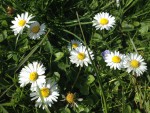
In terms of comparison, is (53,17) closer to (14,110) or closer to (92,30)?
(92,30)

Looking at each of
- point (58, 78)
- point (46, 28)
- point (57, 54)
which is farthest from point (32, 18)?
point (58, 78)

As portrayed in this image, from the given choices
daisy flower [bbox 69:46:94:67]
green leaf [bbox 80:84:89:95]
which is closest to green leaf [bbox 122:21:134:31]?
daisy flower [bbox 69:46:94:67]

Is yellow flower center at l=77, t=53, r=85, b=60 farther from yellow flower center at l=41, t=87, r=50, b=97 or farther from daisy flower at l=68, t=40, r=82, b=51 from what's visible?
yellow flower center at l=41, t=87, r=50, b=97

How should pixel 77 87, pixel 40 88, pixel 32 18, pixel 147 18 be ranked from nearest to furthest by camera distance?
pixel 40 88, pixel 77 87, pixel 32 18, pixel 147 18

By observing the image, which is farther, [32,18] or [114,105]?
[32,18]

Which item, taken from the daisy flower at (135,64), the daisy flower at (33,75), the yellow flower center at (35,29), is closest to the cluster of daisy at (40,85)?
the daisy flower at (33,75)

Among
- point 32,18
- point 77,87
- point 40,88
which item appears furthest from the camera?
point 32,18

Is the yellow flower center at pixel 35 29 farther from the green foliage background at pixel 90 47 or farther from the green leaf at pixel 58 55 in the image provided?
the green leaf at pixel 58 55
